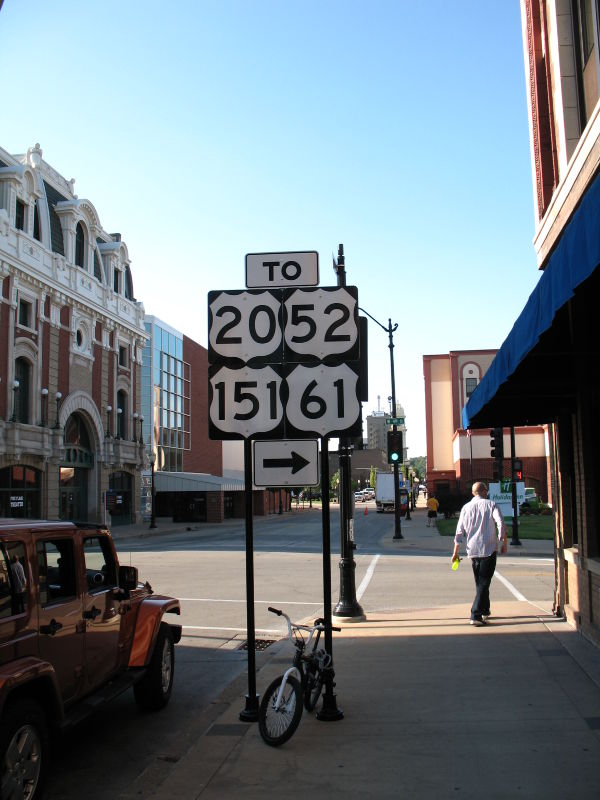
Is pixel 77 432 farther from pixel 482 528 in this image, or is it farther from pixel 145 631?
pixel 145 631

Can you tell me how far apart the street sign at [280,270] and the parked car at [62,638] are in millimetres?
2548

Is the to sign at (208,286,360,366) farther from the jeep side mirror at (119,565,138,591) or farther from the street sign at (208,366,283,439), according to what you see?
the jeep side mirror at (119,565,138,591)

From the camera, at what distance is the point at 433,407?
67.3 metres

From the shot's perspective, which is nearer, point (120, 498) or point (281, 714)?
point (281, 714)

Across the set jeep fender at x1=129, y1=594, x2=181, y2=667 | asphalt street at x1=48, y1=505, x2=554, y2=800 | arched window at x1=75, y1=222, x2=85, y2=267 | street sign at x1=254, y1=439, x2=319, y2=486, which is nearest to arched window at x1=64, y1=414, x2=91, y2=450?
arched window at x1=75, y1=222, x2=85, y2=267

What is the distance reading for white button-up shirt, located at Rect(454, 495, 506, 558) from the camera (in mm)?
9680

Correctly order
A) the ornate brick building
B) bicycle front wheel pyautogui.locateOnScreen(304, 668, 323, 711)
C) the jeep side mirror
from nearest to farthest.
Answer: bicycle front wheel pyautogui.locateOnScreen(304, 668, 323, 711), the jeep side mirror, the ornate brick building

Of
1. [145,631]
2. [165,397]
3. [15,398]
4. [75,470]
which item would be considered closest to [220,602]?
[145,631]

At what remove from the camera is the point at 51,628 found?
483cm

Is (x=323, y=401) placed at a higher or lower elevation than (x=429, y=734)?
higher

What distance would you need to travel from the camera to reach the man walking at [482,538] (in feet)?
31.7

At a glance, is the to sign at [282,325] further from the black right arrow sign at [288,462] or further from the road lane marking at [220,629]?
the road lane marking at [220,629]

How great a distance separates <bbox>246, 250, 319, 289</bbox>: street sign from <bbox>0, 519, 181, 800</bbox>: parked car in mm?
2548

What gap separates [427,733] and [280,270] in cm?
396
